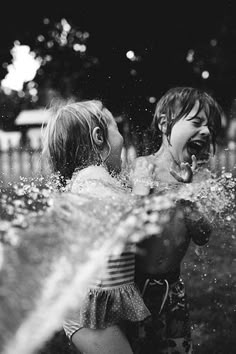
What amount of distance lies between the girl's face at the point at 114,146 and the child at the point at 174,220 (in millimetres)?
43

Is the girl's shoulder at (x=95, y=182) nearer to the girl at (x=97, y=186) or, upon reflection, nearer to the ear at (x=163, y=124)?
the girl at (x=97, y=186)

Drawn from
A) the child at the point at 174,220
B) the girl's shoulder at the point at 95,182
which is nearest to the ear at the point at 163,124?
the child at the point at 174,220

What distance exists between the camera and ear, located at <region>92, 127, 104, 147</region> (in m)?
0.60

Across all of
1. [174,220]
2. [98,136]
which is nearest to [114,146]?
[98,136]

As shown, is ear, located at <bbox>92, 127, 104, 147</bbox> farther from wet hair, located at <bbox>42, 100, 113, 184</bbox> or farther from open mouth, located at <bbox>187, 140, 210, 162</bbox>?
open mouth, located at <bbox>187, 140, 210, 162</bbox>

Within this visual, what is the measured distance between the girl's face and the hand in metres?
0.08

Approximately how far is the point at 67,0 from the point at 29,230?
43 centimetres

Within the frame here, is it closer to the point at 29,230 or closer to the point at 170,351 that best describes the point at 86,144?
the point at 29,230

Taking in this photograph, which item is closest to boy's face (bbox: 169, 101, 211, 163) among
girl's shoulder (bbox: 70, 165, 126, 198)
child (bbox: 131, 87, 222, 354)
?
child (bbox: 131, 87, 222, 354)

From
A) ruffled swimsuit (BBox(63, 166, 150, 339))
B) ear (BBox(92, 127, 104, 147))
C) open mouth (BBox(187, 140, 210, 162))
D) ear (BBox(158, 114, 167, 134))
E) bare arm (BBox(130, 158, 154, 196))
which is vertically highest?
ear (BBox(158, 114, 167, 134))

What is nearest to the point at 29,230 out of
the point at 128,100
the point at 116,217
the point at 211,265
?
the point at 116,217

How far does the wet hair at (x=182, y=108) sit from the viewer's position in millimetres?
629

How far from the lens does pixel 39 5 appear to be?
2.59ft

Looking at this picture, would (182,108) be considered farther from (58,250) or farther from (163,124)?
(58,250)
